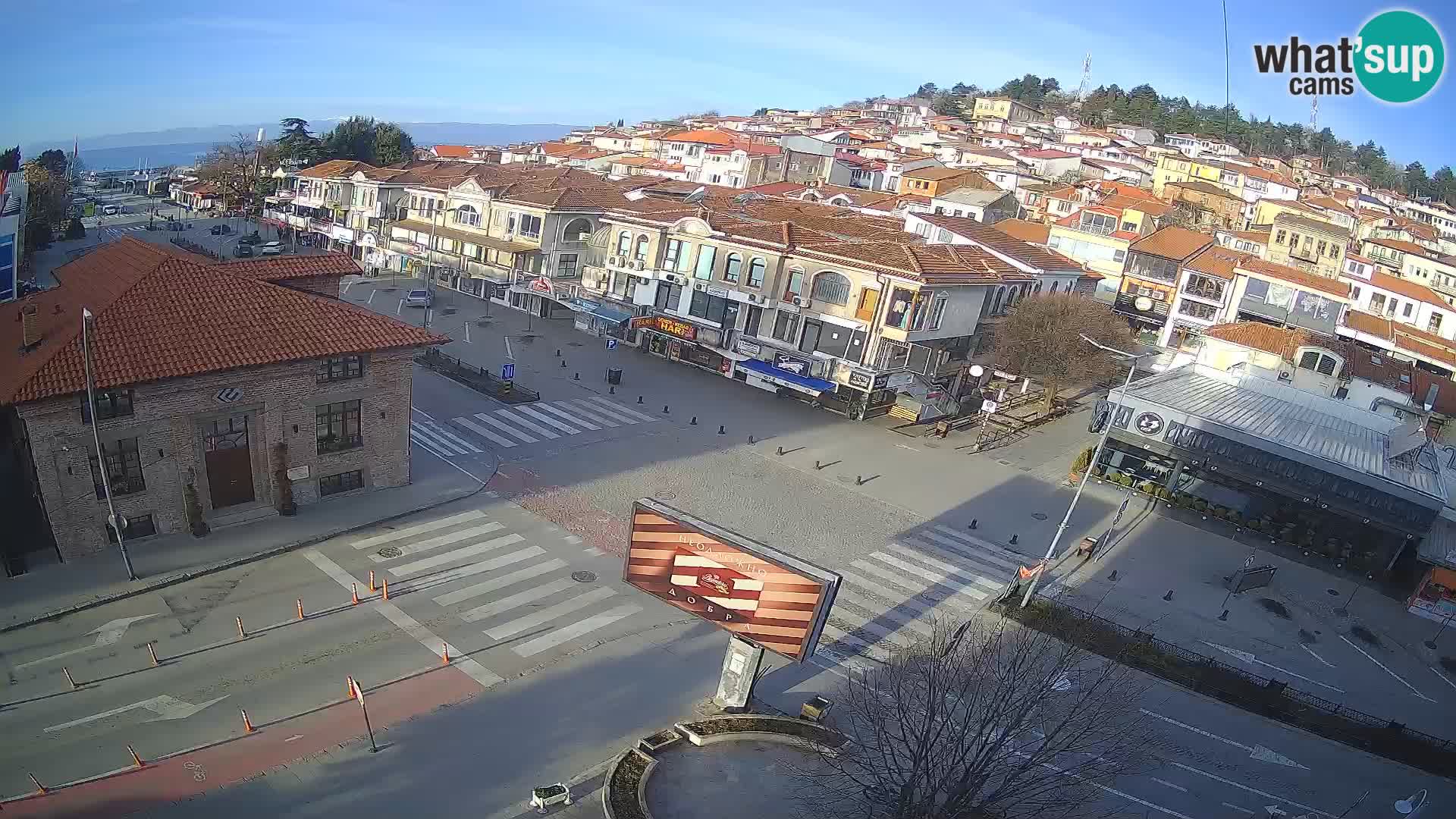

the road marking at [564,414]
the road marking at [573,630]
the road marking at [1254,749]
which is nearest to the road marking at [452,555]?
the road marking at [573,630]

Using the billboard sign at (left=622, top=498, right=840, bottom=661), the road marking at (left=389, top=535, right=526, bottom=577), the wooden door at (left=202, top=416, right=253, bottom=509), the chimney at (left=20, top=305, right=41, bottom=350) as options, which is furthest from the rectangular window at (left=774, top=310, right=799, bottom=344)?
the chimney at (left=20, top=305, right=41, bottom=350)

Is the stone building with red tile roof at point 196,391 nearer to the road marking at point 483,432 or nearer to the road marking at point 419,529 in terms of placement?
the road marking at point 419,529

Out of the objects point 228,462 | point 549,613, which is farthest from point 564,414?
point 549,613

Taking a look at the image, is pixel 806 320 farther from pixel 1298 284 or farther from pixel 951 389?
pixel 1298 284

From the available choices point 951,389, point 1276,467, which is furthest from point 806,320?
point 1276,467

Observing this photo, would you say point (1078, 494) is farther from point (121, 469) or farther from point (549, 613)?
point (121, 469)

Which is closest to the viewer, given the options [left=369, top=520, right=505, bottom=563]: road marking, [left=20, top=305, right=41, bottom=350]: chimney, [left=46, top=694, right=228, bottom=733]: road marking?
[left=46, top=694, right=228, bottom=733]: road marking

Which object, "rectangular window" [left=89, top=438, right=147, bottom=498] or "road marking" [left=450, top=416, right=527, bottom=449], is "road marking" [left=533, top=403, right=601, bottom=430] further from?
"rectangular window" [left=89, top=438, right=147, bottom=498]
